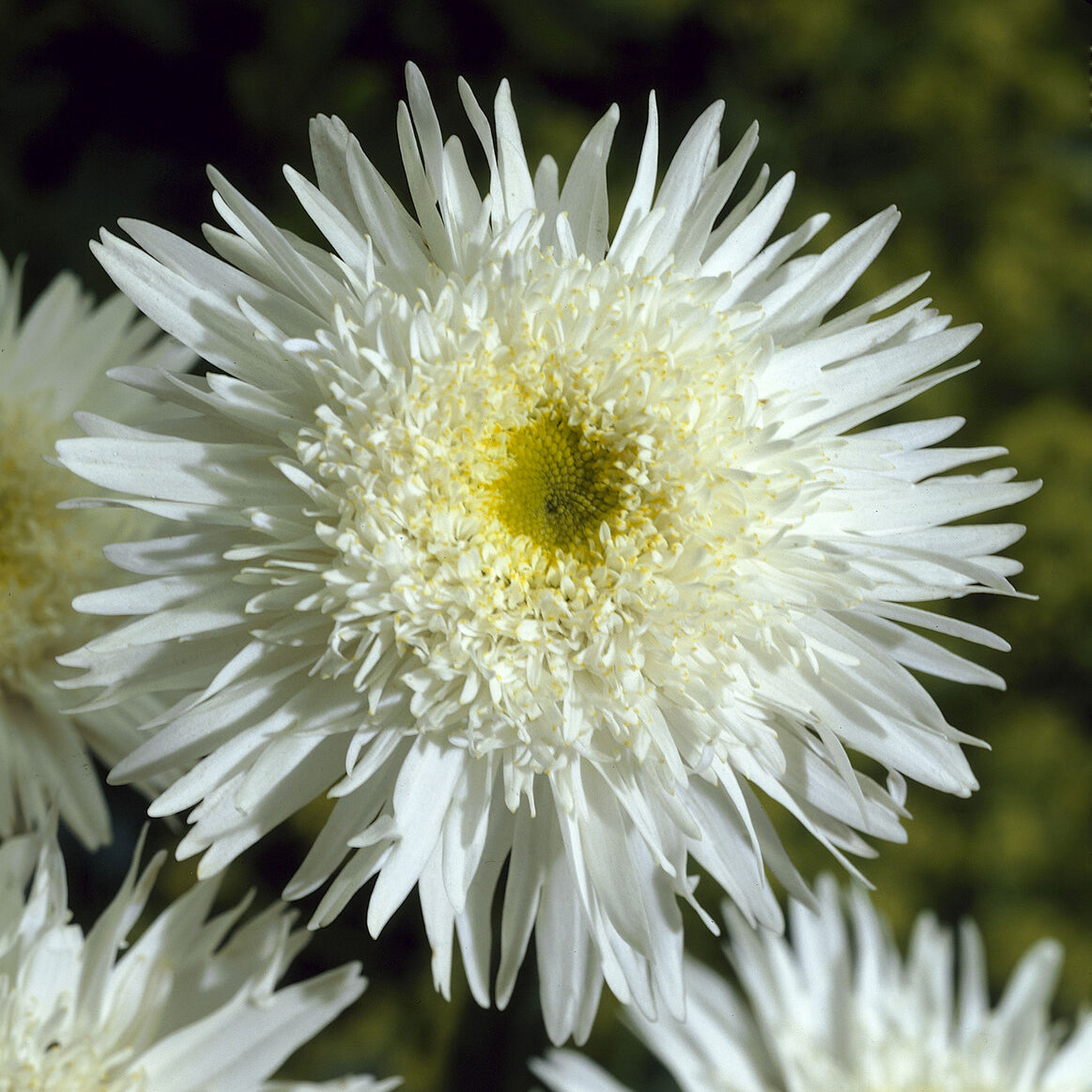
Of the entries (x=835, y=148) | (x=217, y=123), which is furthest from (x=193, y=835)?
(x=835, y=148)

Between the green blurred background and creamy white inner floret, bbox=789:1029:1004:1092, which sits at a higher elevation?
the green blurred background

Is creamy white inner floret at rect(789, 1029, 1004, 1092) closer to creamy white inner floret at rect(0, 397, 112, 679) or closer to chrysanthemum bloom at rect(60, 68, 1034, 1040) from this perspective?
chrysanthemum bloom at rect(60, 68, 1034, 1040)

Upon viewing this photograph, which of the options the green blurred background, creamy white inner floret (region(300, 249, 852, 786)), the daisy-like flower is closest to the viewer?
creamy white inner floret (region(300, 249, 852, 786))

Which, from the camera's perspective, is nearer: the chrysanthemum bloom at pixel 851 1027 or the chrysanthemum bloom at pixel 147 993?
the chrysanthemum bloom at pixel 147 993

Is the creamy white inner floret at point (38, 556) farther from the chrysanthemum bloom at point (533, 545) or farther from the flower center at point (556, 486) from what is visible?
the flower center at point (556, 486)

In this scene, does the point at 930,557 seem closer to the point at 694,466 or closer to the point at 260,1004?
the point at 694,466

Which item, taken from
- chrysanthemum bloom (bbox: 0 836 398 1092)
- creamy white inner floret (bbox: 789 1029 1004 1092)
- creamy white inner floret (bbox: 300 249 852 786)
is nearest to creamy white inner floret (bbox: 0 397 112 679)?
chrysanthemum bloom (bbox: 0 836 398 1092)

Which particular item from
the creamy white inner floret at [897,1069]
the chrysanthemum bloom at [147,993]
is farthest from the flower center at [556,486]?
the creamy white inner floret at [897,1069]
